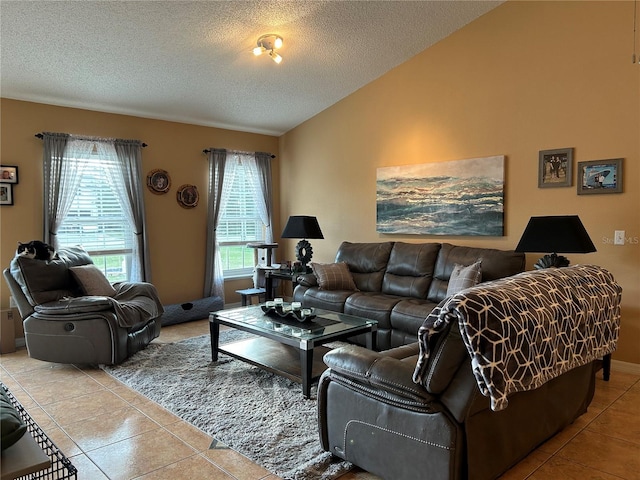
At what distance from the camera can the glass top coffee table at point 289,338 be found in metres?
3.22

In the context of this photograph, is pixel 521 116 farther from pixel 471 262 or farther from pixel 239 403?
pixel 239 403

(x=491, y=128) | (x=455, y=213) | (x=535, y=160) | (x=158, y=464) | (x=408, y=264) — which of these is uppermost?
(x=491, y=128)

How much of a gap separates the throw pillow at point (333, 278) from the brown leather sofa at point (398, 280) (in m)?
0.08

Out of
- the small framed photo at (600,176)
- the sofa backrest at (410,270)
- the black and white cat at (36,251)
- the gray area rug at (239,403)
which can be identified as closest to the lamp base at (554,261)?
the small framed photo at (600,176)

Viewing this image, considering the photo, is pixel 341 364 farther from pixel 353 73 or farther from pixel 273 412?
pixel 353 73

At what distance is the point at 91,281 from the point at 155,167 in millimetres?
1801

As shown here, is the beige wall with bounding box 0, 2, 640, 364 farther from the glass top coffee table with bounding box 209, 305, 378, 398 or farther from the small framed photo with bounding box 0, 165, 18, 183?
the glass top coffee table with bounding box 209, 305, 378, 398

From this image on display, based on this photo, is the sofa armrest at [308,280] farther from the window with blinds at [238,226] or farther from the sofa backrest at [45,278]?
the sofa backrest at [45,278]

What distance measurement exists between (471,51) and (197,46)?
8.77ft

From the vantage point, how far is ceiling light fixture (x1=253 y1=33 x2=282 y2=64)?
416 centimetres

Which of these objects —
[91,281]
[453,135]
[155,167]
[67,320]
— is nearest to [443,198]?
[453,135]

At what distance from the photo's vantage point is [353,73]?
5.24 metres

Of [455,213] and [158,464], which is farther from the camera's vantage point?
[455,213]

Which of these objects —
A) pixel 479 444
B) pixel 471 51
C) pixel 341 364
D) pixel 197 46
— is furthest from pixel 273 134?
pixel 479 444
